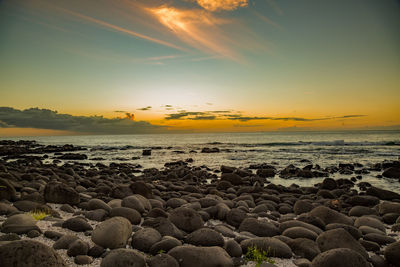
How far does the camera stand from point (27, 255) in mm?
2756

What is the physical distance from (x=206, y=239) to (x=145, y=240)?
104 centimetres

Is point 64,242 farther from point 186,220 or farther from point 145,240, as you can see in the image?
point 186,220

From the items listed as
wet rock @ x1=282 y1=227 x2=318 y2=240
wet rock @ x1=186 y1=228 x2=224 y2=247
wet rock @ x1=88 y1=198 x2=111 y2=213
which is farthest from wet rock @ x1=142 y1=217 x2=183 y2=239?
wet rock @ x1=282 y1=227 x2=318 y2=240

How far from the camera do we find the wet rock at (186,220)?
5227mm

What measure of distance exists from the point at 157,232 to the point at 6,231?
2392mm

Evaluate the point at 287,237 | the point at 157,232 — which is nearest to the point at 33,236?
the point at 157,232

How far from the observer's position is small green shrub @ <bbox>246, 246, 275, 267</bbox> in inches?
153

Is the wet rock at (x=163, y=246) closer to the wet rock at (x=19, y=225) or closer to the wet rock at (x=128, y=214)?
the wet rock at (x=128, y=214)

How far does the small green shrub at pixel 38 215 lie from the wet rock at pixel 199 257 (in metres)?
3.07

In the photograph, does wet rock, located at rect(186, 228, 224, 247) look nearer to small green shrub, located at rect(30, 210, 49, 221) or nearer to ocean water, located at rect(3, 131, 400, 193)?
small green shrub, located at rect(30, 210, 49, 221)

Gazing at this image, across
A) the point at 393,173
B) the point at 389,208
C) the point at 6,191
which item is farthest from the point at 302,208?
the point at 393,173

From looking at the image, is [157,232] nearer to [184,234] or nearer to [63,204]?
[184,234]

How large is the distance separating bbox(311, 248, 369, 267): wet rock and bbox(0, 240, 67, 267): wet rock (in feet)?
10.9

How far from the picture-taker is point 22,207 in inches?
223
